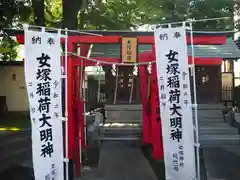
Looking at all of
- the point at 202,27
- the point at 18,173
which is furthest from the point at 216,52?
the point at 18,173

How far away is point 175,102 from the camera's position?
6574 millimetres

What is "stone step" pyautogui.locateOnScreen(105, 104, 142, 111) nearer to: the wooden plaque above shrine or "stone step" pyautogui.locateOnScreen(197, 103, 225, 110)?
"stone step" pyautogui.locateOnScreen(197, 103, 225, 110)

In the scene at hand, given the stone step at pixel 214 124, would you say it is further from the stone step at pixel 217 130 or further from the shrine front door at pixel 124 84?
the shrine front door at pixel 124 84

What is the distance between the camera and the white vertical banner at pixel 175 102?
650 cm

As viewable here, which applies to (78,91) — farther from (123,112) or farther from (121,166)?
(123,112)

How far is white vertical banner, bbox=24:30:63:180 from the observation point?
6.05 m

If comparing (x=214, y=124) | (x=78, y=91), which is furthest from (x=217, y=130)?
(x=78, y=91)

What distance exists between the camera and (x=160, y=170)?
8883 millimetres

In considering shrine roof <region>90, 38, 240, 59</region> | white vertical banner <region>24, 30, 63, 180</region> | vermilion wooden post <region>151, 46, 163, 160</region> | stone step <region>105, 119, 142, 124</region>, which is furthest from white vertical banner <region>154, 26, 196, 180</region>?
stone step <region>105, 119, 142, 124</region>

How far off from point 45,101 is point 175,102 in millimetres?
2259

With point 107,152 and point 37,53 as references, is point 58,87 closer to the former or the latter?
point 37,53

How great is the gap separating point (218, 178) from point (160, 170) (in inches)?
55.6

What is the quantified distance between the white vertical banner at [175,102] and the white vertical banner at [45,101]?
183 cm

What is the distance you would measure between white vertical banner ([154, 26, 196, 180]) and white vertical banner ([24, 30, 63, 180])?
183cm
